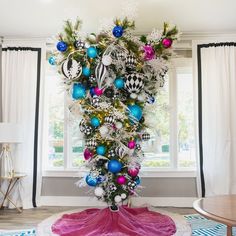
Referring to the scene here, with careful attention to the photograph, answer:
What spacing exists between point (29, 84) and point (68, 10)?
4.46 feet

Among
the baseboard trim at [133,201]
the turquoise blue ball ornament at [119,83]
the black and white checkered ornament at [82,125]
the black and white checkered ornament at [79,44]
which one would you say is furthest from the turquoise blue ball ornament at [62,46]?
the baseboard trim at [133,201]

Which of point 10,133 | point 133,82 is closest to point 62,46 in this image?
point 133,82

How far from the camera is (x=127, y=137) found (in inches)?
114

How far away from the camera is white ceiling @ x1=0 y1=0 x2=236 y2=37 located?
3240 mm

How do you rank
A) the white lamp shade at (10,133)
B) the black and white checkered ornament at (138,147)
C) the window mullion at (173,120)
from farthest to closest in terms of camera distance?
the window mullion at (173,120), the white lamp shade at (10,133), the black and white checkered ornament at (138,147)

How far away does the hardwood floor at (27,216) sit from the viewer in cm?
338

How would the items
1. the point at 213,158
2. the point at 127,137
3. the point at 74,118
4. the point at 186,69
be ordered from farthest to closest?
1. the point at 186,69
2. the point at 213,158
3. the point at 74,118
4. the point at 127,137

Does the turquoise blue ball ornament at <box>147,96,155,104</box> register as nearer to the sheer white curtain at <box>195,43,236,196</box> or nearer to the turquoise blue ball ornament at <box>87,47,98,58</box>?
the turquoise blue ball ornament at <box>87,47,98,58</box>

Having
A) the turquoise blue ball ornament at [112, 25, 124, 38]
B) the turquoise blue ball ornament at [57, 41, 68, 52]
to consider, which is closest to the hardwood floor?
the turquoise blue ball ornament at [57, 41, 68, 52]

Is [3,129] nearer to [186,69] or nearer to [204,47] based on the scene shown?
[186,69]

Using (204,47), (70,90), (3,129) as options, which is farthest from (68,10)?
(204,47)

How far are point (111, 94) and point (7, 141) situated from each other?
66.9 inches

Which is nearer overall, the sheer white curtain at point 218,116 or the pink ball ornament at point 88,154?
the pink ball ornament at point 88,154

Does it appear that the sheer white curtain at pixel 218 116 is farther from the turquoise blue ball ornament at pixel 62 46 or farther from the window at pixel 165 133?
the turquoise blue ball ornament at pixel 62 46
